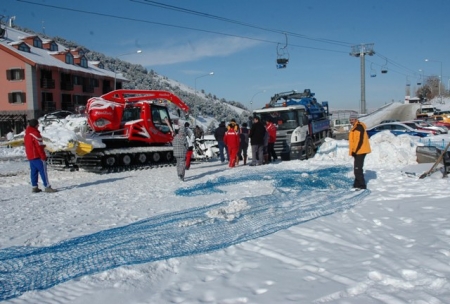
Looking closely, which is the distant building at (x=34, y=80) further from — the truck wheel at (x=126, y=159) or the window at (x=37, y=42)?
the truck wheel at (x=126, y=159)

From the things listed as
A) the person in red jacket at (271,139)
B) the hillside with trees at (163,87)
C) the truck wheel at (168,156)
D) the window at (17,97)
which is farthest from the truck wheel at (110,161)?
the hillside with trees at (163,87)

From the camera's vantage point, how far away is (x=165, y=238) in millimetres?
5887

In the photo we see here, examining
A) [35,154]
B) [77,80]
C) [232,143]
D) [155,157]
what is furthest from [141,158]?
[77,80]

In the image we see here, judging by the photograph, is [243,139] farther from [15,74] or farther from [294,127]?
[15,74]

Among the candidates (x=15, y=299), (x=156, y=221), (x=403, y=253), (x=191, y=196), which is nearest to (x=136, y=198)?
(x=191, y=196)

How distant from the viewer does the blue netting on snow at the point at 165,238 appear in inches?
183

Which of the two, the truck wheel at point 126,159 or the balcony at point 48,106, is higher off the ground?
the balcony at point 48,106

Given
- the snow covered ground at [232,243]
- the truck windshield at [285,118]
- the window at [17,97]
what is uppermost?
the window at [17,97]

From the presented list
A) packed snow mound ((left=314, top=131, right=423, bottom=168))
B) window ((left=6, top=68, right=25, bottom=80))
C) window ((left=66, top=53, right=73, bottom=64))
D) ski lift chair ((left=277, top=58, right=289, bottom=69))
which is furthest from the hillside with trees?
packed snow mound ((left=314, top=131, right=423, bottom=168))

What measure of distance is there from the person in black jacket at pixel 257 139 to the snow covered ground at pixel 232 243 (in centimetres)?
508

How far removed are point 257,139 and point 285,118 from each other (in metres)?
2.73

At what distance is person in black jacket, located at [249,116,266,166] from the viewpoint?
15426 mm

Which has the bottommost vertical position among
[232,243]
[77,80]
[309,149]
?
[232,243]

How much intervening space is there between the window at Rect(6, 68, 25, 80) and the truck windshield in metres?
37.2
